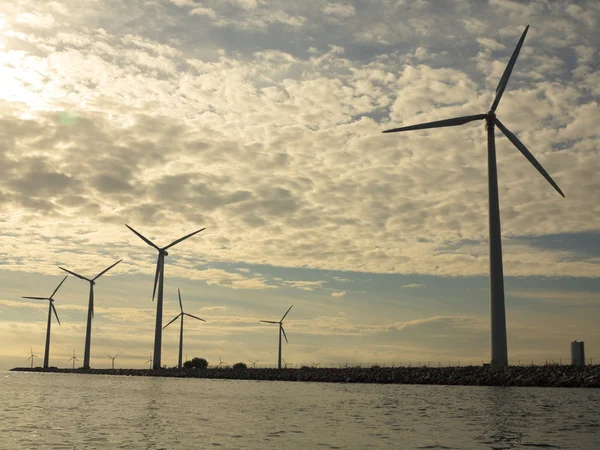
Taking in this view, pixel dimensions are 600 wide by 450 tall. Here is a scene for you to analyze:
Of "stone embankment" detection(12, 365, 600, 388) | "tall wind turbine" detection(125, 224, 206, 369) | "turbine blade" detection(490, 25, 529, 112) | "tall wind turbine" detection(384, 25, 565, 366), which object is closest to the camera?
"stone embankment" detection(12, 365, 600, 388)

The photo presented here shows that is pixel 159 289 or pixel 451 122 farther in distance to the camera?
pixel 159 289

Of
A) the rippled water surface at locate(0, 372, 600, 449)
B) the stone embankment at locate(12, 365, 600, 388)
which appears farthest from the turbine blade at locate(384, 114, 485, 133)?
the rippled water surface at locate(0, 372, 600, 449)

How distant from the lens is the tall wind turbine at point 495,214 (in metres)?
72.9

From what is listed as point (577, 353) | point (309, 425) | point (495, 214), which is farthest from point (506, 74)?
point (309, 425)

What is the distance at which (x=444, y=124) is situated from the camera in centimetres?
8481

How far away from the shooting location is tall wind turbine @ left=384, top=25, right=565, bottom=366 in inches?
2868

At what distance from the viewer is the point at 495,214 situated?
7562 centimetres

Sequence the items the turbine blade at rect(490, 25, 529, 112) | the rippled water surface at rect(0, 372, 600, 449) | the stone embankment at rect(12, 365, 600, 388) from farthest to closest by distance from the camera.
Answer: the turbine blade at rect(490, 25, 529, 112) → the stone embankment at rect(12, 365, 600, 388) → the rippled water surface at rect(0, 372, 600, 449)

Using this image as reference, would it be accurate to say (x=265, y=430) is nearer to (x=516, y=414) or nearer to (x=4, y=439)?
(x=4, y=439)

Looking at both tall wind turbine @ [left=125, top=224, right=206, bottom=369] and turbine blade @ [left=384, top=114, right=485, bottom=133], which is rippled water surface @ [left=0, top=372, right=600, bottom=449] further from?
tall wind turbine @ [left=125, top=224, right=206, bottom=369]

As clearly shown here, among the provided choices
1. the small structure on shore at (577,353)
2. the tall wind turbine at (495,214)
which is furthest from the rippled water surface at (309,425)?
the small structure on shore at (577,353)

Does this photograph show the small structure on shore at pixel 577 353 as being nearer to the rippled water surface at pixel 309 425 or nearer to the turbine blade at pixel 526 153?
the turbine blade at pixel 526 153

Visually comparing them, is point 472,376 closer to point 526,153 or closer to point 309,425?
point 526,153

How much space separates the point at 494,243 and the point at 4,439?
2279 inches
